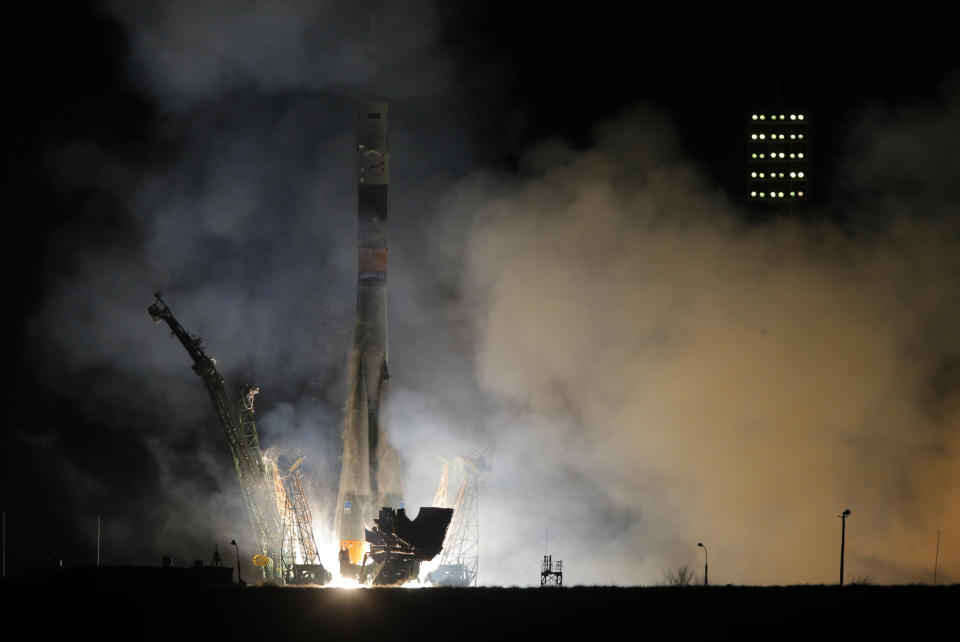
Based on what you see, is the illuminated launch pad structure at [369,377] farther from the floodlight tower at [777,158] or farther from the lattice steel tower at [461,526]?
the floodlight tower at [777,158]

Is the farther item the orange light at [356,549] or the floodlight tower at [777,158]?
the floodlight tower at [777,158]

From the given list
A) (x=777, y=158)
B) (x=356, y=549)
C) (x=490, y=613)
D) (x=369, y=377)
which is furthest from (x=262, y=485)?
(x=777, y=158)

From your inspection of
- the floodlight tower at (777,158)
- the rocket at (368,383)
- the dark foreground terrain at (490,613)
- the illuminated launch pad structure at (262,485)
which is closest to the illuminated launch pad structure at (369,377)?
the rocket at (368,383)

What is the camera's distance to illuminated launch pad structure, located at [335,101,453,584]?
67.4 m

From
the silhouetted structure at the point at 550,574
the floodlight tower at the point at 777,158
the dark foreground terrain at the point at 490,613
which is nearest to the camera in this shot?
the dark foreground terrain at the point at 490,613

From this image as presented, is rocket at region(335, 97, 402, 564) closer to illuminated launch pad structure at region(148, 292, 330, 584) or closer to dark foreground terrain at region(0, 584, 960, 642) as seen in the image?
illuminated launch pad structure at region(148, 292, 330, 584)

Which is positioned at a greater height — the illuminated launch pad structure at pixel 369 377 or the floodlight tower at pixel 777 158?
the floodlight tower at pixel 777 158

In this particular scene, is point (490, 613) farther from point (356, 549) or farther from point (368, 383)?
point (368, 383)

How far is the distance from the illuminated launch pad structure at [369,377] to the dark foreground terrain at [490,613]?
1987 centimetres

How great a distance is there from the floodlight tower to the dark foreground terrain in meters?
33.9

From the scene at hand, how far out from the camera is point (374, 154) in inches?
2650

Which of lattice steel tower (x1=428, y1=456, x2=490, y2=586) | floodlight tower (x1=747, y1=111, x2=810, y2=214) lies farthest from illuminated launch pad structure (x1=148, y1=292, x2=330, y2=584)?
floodlight tower (x1=747, y1=111, x2=810, y2=214)

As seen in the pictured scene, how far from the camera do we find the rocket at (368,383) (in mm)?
67500

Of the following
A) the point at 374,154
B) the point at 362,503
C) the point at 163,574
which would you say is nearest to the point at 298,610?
the point at 163,574
